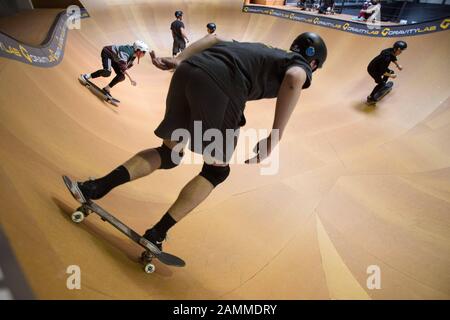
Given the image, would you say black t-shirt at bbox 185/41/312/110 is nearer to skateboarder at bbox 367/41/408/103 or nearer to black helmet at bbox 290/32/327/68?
black helmet at bbox 290/32/327/68

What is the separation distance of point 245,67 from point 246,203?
6.10 feet

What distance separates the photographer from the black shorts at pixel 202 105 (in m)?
1.72

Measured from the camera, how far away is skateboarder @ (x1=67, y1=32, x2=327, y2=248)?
173 centimetres

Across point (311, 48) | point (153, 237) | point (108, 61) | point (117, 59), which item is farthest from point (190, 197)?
point (108, 61)

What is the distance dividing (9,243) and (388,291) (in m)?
2.76

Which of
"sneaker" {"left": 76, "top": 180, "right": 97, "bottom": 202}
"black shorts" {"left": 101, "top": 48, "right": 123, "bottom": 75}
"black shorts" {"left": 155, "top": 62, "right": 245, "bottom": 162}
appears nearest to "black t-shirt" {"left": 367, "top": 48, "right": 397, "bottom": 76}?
"black shorts" {"left": 101, "top": 48, "right": 123, "bottom": 75}

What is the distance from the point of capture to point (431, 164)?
13.4ft

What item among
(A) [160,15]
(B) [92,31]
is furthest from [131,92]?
(A) [160,15]

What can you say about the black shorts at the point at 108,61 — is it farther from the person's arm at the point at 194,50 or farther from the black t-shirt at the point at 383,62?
the black t-shirt at the point at 383,62

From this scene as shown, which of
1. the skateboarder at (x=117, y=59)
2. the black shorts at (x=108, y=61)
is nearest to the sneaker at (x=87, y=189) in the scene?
the skateboarder at (x=117, y=59)

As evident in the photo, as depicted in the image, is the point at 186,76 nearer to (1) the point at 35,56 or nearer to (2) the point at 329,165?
(2) the point at 329,165

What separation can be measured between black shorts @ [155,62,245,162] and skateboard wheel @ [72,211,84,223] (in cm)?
101

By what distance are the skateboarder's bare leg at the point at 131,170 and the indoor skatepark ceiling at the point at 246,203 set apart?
313mm

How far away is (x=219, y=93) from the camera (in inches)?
68.2
